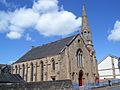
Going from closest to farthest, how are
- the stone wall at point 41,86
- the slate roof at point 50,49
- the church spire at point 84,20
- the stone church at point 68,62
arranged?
1. the stone wall at point 41,86
2. the stone church at point 68,62
3. the slate roof at point 50,49
4. the church spire at point 84,20

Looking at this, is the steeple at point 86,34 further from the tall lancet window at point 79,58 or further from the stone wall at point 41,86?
the stone wall at point 41,86

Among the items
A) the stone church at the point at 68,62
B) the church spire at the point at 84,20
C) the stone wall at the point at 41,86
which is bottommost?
the stone wall at the point at 41,86

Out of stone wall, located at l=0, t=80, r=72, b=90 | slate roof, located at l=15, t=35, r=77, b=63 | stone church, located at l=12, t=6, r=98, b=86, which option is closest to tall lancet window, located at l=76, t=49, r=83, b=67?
stone church, located at l=12, t=6, r=98, b=86

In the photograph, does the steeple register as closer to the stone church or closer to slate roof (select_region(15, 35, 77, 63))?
the stone church

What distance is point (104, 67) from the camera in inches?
2569

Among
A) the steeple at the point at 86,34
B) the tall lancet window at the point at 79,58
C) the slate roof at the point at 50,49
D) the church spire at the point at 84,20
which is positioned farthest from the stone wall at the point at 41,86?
the church spire at the point at 84,20

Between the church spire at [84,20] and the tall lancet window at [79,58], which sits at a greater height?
the church spire at [84,20]

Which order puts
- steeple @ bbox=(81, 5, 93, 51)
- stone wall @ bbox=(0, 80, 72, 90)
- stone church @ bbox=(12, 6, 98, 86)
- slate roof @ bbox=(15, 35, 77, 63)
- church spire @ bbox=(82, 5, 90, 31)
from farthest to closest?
church spire @ bbox=(82, 5, 90, 31)
steeple @ bbox=(81, 5, 93, 51)
slate roof @ bbox=(15, 35, 77, 63)
stone church @ bbox=(12, 6, 98, 86)
stone wall @ bbox=(0, 80, 72, 90)

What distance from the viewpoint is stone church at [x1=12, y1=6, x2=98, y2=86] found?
41438mm

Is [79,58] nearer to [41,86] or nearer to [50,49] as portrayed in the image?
[50,49]

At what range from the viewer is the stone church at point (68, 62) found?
4144 cm

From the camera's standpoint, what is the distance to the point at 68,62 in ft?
136

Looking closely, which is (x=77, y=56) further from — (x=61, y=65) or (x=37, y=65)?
(x=37, y=65)

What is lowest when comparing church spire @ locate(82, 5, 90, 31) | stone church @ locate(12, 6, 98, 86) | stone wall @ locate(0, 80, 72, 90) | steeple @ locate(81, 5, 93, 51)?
stone wall @ locate(0, 80, 72, 90)
